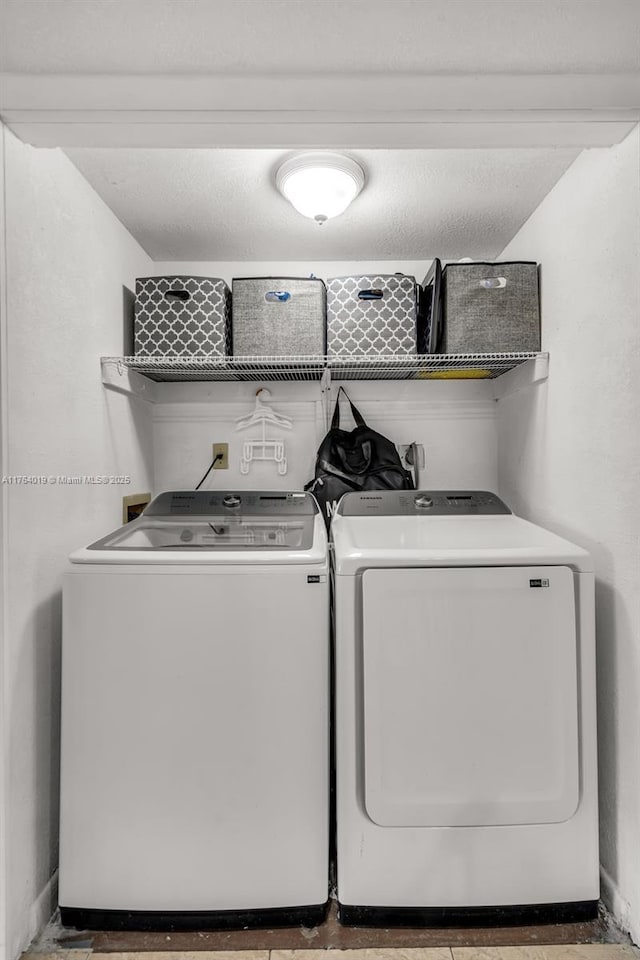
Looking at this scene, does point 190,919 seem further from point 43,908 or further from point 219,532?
point 219,532

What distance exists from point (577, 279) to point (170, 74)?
1.32m

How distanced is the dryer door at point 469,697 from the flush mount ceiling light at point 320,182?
1289 mm

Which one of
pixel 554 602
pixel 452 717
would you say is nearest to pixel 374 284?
pixel 554 602

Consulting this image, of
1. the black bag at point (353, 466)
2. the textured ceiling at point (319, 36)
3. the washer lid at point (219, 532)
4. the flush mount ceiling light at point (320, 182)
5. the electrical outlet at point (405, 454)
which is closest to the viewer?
the textured ceiling at point (319, 36)

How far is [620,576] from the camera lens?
1439 millimetres

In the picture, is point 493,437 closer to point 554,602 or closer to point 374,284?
point 374,284

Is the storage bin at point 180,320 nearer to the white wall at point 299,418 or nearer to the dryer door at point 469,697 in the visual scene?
the white wall at point 299,418

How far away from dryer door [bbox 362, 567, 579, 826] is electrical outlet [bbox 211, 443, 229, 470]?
128 centimetres

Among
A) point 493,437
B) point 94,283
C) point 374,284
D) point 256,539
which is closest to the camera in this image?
point 256,539

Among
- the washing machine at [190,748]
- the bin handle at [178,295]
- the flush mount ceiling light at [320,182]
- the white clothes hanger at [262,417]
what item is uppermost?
the flush mount ceiling light at [320,182]

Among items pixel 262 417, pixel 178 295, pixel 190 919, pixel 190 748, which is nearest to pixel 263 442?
pixel 262 417

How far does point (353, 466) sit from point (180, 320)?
38.2 inches

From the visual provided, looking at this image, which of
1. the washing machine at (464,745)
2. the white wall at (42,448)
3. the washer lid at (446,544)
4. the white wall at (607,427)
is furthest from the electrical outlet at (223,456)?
the white wall at (607,427)

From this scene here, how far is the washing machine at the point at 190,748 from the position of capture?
4.56 ft
